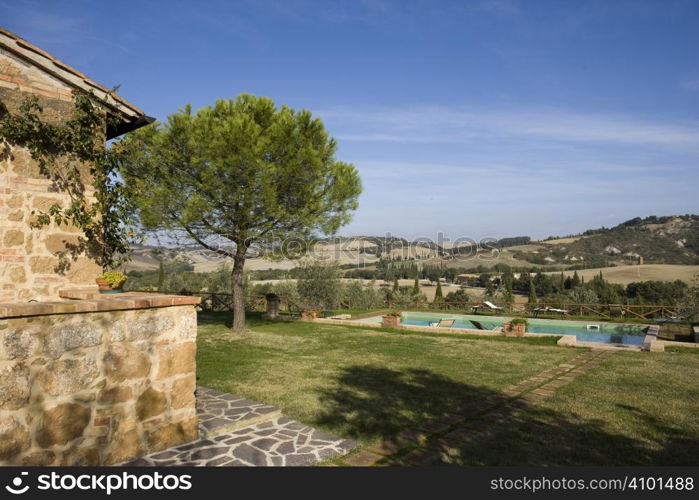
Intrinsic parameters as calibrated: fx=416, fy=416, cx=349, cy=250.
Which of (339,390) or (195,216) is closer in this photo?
(339,390)

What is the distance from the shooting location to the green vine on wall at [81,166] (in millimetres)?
5508

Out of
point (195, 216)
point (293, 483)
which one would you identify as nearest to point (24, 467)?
point (293, 483)

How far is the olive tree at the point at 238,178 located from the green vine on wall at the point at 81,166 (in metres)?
5.73

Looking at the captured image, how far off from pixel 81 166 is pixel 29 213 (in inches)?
37.4

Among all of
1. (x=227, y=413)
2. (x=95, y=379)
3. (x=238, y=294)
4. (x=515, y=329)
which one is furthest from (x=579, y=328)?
(x=95, y=379)

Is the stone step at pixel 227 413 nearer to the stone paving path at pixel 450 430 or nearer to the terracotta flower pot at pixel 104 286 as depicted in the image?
the stone paving path at pixel 450 430

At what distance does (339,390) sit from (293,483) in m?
3.33

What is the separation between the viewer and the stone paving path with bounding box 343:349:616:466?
4.39m

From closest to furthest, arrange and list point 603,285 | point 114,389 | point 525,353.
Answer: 1. point 114,389
2. point 525,353
3. point 603,285

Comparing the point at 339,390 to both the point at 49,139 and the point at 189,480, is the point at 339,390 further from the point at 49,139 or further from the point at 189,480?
the point at 49,139

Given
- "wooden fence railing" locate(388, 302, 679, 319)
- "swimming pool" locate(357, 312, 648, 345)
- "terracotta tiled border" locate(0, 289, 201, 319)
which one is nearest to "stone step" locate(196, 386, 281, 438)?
"terracotta tiled border" locate(0, 289, 201, 319)

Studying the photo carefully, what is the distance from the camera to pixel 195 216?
12.3m

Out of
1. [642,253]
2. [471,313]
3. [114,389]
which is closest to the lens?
[114,389]

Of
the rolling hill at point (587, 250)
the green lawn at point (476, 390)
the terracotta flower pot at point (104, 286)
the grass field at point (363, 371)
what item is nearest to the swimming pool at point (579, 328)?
the grass field at point (363, 371)
